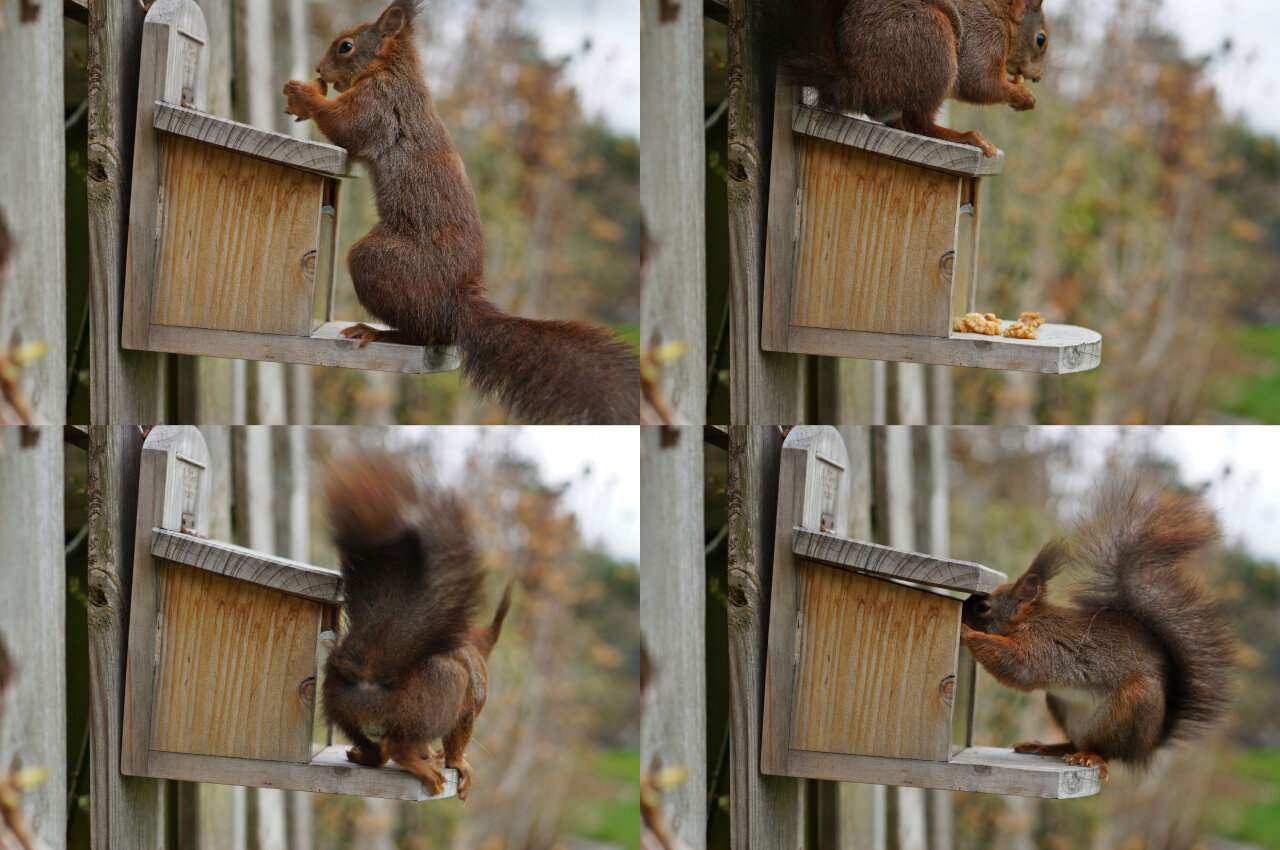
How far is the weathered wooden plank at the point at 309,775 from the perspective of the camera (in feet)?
4.75

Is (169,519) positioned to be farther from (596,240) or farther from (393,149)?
(596,240)

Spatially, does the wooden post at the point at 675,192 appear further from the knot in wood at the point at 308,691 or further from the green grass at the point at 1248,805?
the green grass at the point at 1248,805

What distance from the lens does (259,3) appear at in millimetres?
2299

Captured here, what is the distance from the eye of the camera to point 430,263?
1462 mm

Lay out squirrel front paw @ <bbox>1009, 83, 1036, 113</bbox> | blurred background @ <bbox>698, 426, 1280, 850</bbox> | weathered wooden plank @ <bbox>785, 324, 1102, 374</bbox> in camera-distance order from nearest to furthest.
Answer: weathered wooden plank @ <bbox>785, 324, 1102, 374</bbox>
squirrel front paw @ <bbox>1009, 83, 1036, 113</bbox>
blurred background @ <bbox>698, 426, 1280, 850</bbox>

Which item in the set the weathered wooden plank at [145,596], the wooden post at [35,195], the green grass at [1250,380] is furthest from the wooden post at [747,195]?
the green grass at [1250,380]

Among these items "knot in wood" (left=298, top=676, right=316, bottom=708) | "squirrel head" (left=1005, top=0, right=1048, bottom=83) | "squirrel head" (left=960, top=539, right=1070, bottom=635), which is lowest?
"knot in wood" (left=298, top=676, right=316, bottom=708)

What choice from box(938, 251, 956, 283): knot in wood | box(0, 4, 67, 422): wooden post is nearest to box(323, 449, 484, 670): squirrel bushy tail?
box(0, 4, 67, 422): wooden post

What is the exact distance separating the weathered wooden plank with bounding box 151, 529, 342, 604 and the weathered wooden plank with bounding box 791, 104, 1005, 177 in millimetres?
823

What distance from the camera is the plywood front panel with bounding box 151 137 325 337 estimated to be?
1.47 meters

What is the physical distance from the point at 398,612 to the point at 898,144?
2.76 feet

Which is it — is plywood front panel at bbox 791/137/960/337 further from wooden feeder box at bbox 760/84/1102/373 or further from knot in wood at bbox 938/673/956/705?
knot in wood at bbox 938/673/956/705

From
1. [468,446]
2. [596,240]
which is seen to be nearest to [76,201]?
[468,446]

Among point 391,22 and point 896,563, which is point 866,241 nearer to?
point 896,563
